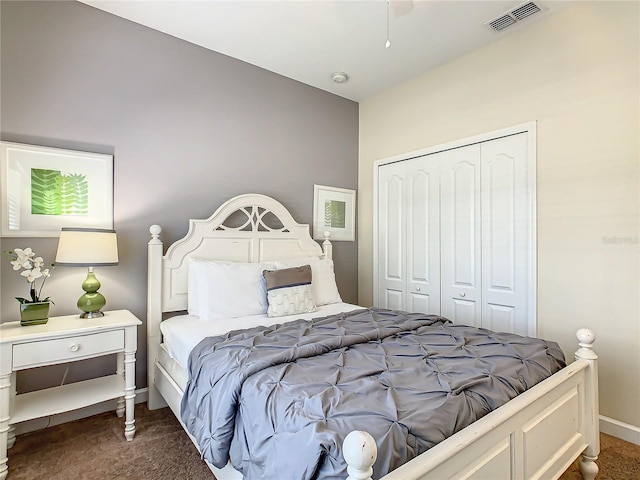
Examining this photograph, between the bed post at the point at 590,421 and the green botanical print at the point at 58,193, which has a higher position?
the green botanical print at the point at 58,193

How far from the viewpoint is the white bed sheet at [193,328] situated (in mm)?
2025

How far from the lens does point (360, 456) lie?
809 millimetres

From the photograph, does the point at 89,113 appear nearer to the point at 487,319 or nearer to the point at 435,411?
the point at 435,411

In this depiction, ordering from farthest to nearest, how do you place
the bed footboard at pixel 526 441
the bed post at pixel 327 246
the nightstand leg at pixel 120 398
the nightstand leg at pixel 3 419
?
the bed post at pixel 327 246 < the nightstand leg at pixel 120 398 < the nightstand leg at pixel 3 419 < the bed footboard at pixel 526 441

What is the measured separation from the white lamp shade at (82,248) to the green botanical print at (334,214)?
2.13m

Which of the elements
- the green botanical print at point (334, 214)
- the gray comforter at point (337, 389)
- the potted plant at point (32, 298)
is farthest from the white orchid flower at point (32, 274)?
the green botanical print at point (334, 214)

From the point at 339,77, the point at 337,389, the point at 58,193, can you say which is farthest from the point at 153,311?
the point at 339,77

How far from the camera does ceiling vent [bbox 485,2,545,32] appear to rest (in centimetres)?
244

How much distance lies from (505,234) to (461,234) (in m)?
0.37

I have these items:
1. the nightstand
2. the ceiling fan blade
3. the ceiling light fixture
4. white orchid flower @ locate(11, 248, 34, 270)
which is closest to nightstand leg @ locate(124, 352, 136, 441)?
the nightstand

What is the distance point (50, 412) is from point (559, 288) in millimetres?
3263

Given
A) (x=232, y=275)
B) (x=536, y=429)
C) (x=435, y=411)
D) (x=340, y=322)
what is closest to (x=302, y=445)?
(x=435, y=411)

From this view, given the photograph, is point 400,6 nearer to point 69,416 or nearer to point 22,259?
point 22,259

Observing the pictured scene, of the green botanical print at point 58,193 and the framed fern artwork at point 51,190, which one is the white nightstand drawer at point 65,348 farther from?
the green botanical print at point 58,193
